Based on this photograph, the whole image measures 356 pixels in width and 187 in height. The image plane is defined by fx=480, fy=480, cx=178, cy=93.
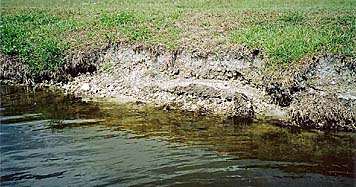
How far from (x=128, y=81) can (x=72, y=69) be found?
228 centimetres

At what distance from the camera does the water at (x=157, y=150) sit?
8547mm

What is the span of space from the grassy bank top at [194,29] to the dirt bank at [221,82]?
42 centimetres

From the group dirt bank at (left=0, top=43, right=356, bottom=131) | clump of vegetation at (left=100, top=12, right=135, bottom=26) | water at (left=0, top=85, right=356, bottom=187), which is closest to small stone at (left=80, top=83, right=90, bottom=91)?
dirt bank at (left=0, top=43, right=356, bottom=131)

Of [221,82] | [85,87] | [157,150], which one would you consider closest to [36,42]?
[85,87]

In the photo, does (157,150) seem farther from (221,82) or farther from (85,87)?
(85,87)

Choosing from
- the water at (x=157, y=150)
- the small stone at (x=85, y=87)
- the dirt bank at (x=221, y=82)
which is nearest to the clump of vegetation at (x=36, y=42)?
the dirt bank at (x=221, y=82)

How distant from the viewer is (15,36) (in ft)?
59.3

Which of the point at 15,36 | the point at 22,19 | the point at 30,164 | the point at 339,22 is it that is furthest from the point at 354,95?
the point at 22,19

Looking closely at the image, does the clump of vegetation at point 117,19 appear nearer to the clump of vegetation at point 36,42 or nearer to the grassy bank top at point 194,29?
the grassy bank top at point 194,29

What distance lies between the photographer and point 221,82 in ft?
44.8

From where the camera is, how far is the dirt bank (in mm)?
11641

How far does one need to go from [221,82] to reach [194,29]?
13.8 ft

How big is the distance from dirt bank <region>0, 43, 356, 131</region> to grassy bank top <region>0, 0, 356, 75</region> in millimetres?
415

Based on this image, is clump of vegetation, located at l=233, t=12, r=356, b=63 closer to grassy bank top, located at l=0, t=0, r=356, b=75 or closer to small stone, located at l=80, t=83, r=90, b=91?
grassy bank top, located at l=0, t=0, r=356, b=75
